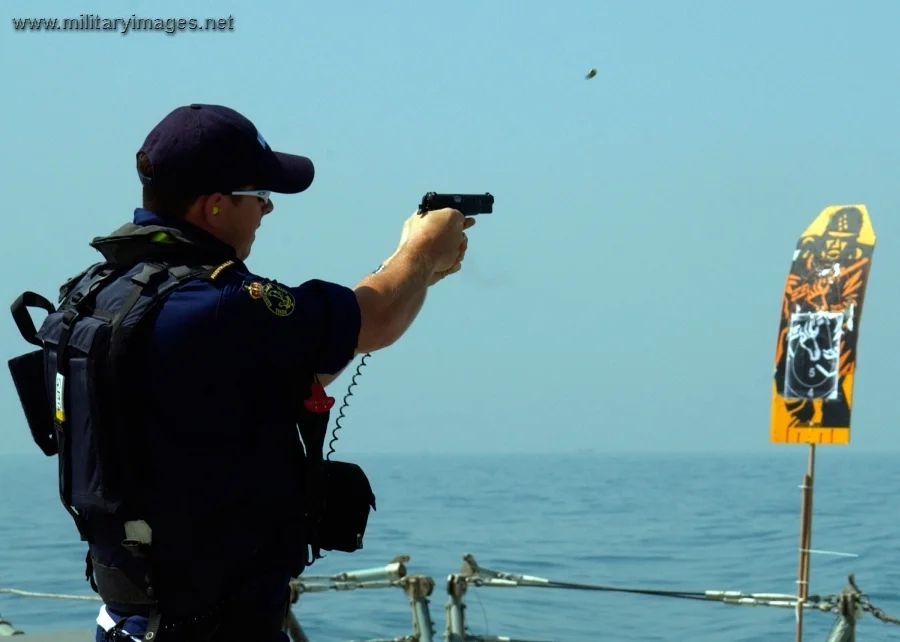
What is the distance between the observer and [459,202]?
272 centimetres

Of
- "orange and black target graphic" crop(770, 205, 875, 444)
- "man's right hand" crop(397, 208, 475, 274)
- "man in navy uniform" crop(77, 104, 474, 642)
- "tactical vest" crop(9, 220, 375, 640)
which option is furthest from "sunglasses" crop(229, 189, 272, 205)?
"orange and black target graphic" crop(770, 205, 875, 444)

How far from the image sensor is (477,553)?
76.2 feet

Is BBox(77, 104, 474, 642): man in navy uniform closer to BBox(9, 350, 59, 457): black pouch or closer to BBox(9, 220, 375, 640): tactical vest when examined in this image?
BBox(9, 220, 375, 640): tactical vest

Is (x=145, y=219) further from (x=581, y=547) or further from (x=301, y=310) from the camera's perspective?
(x=581, y=547)

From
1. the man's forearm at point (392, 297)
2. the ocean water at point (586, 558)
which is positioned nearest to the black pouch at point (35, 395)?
the man's forearm at point (392, 297)

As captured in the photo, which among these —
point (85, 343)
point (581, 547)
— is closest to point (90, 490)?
point (85, 343)

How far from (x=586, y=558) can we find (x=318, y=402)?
69.0 ft

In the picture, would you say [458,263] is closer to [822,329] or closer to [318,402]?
[318,402]

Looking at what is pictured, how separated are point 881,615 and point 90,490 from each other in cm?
479

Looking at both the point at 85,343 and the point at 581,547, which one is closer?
the point at 85,343

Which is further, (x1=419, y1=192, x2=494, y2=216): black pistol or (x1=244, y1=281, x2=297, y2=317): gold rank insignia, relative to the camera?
(x1=419, y1=192, x2=494, y2=216): black pistol

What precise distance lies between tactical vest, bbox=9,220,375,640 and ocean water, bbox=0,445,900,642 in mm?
A: 8547

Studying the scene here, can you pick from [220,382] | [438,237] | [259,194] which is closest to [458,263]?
[438,237]

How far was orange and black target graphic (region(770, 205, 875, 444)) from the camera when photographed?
24.0 ft
